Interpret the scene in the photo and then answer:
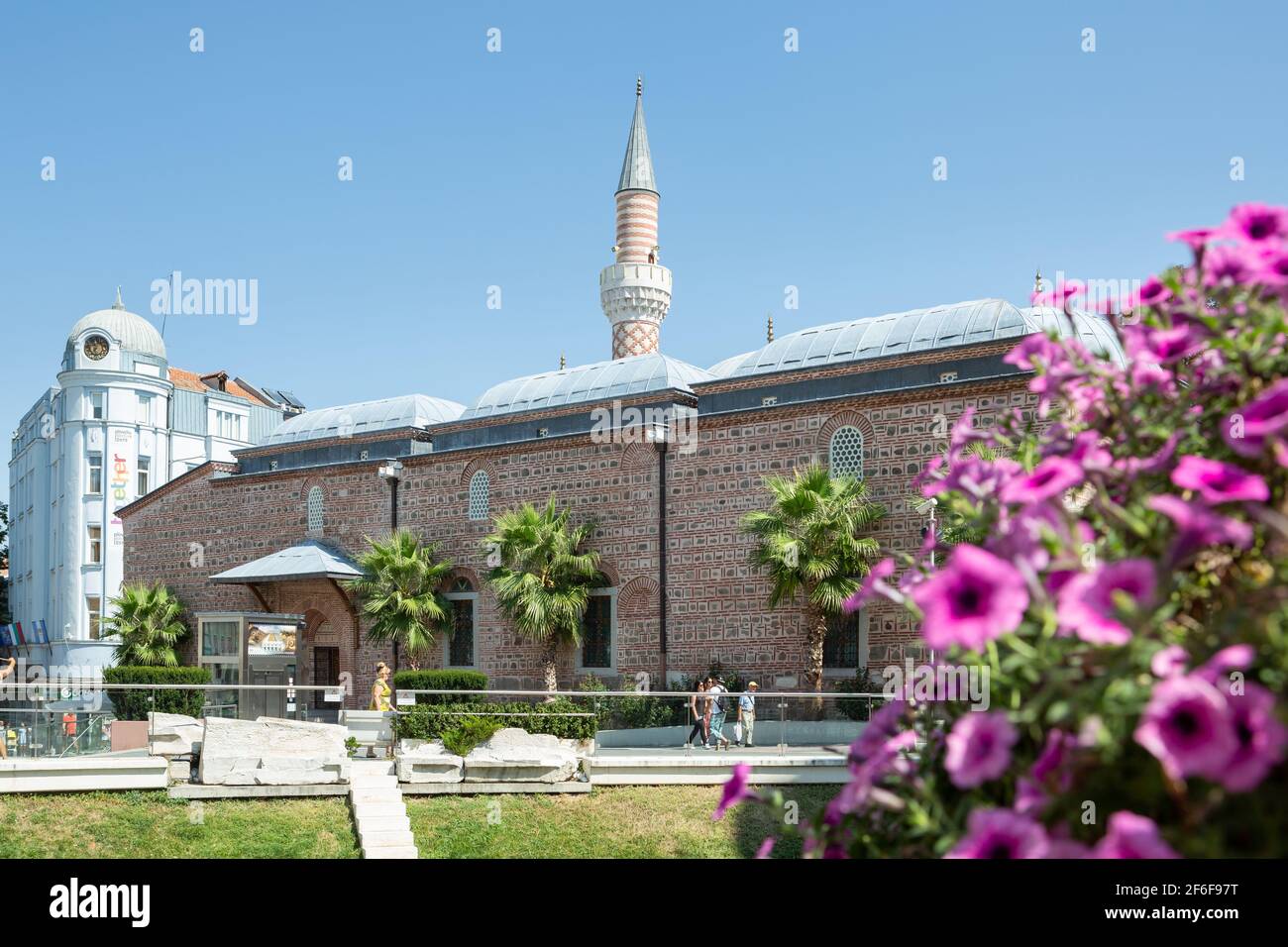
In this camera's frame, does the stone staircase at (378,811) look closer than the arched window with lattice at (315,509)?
Yes

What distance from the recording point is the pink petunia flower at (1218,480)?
1.77 m

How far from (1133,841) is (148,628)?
2999 cm

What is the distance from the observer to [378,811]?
12664 mm

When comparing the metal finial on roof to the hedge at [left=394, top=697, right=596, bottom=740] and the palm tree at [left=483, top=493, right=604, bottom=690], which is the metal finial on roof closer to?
the palm tree at [left=483, top=493, right=604, bottom=690]

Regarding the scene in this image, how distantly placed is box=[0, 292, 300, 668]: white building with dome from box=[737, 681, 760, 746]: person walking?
98.0ft

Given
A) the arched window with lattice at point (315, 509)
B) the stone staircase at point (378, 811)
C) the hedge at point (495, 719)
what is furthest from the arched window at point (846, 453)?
the arched window with lattice at point (315, 509)

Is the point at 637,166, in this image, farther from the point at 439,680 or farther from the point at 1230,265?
the point at 1230,265

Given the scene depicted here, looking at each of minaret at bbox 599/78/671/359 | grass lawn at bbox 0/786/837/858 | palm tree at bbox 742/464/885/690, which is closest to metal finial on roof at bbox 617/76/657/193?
minaret at bbox 599/78/671/359

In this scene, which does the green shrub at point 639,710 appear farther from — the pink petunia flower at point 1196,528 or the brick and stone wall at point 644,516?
the pink petunia flower at point 1196,528

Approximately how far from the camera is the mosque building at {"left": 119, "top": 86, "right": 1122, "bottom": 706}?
20.3 metres

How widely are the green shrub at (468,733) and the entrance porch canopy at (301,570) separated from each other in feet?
39.2

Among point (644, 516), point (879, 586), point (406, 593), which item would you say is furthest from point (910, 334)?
→ point (879, 586)
